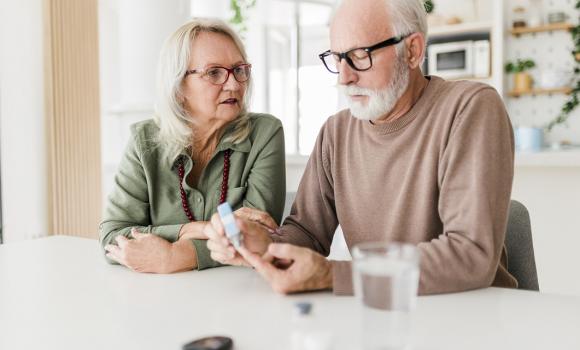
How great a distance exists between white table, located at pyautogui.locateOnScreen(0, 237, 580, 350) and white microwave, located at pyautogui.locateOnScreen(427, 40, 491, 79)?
3.61 meters

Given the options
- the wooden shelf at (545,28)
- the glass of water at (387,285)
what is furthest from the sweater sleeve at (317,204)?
the wooden shelf at (545,28)

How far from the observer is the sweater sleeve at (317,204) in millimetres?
1525

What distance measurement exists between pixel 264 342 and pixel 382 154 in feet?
2.30

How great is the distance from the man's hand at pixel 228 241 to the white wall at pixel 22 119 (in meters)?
2.77

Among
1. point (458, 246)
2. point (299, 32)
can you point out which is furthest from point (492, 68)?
point (458, 246)

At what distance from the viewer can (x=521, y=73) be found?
14.4 feet

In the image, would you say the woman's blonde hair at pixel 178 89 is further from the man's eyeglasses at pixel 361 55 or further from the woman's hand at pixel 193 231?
the man's eyeglasses at pixel 361 55

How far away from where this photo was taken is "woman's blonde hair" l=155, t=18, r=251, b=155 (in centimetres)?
165

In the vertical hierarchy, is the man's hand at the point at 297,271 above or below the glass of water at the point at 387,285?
below

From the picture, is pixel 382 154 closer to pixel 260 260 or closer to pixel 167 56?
pixel 260 260

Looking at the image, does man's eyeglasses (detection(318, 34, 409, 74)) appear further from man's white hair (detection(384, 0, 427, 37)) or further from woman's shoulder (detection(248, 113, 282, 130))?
woman's shoulder (detection(248, 113, 282, 130))

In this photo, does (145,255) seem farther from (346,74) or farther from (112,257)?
(346,74)

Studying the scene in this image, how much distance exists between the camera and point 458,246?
112 cm

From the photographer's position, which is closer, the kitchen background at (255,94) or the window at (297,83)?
the kitchen background at (255,94)
